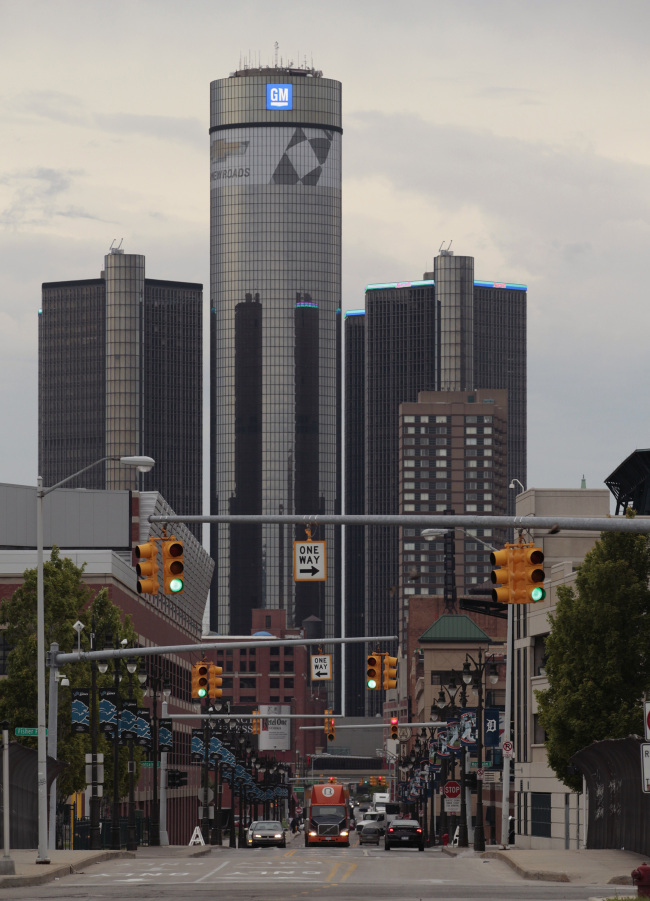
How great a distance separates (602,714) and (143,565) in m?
29.3

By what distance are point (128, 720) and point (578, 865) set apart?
74.8 feet

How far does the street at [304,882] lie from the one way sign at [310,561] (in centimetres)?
671

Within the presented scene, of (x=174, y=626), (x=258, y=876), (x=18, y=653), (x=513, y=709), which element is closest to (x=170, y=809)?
(x=174, y=626)

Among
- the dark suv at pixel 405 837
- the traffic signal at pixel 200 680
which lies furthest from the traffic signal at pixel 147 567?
the dark suv at pixel 405 837

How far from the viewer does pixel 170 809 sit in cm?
12925

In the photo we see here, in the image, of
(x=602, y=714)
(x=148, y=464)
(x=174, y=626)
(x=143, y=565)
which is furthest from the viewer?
(x=174, y=626)

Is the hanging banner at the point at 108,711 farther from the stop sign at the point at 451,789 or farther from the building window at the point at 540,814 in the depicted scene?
the building window at the point at 540,814

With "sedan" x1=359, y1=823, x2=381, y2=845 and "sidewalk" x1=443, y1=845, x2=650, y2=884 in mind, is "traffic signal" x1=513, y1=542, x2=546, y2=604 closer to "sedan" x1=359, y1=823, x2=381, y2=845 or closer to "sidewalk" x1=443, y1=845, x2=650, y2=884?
"sidewalk" x1=443, y1=845, x2=650, y2=884

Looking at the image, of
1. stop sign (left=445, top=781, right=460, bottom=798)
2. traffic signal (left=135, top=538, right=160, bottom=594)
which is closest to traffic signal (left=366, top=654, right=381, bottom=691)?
stop sign (left=445, top=781, right=460, bottom=798)

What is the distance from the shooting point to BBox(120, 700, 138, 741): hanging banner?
58241 millimetres

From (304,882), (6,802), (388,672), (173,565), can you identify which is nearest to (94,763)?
(388,672)

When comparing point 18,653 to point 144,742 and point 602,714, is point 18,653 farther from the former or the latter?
point 602,714

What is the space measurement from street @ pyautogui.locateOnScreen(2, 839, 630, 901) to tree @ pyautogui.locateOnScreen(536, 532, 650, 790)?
744cm

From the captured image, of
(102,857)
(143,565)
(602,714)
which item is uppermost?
(143,565)
